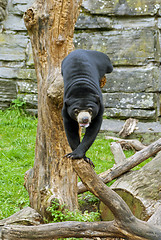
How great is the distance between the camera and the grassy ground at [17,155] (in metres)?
4.41

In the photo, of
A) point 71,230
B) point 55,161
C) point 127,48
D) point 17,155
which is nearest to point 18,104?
point 17,155

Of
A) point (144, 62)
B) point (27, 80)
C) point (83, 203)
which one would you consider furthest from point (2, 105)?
point (83, 203)

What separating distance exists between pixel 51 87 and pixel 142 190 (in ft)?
5.36

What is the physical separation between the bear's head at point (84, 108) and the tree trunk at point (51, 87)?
41.0 inches

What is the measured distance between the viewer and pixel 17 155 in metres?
5.63

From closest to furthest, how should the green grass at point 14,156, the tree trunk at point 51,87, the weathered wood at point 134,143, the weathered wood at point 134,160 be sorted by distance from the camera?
the tree trunk at point 51,87, the weathered wood at point 134,160, the green grass at point 14,156, the weathered wood at point 134,143

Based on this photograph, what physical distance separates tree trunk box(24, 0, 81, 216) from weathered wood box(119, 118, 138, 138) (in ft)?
9.36

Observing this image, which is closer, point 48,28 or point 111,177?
point 48,28

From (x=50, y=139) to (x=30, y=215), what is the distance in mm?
891

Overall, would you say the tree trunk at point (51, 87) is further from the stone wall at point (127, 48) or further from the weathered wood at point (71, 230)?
the stone wall at point (127, 48)

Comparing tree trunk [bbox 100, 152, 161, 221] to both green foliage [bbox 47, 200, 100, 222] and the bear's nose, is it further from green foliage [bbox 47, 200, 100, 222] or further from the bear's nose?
the bear's nose

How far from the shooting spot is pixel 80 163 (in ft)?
7.88

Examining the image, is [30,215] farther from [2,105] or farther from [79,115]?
[2,105]

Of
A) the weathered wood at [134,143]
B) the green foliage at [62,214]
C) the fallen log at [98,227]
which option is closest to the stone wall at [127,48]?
the weathered wood at [134,143]
